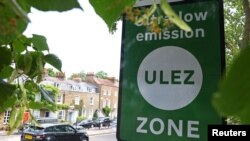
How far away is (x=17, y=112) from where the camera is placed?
798 mm

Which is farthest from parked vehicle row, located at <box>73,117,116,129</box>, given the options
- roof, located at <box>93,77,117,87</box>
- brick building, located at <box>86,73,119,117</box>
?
roof, located at <box>93,77,117,87</box>

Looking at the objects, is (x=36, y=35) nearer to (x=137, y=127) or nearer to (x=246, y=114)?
(x=137, y=127)

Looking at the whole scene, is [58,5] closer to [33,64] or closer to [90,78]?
[33,64]

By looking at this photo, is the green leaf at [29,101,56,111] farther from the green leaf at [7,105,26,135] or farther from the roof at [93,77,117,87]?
the roof at [93,77,117,87]

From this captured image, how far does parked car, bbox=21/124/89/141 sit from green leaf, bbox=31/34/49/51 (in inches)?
420

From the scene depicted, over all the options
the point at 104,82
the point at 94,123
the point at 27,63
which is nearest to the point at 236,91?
the point at 27,63

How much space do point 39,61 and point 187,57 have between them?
464 mm

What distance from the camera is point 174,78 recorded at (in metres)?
1.01

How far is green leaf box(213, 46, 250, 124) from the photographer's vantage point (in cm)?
17

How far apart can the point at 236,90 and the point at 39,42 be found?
30.0 inches

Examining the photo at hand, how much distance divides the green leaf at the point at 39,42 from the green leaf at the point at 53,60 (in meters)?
0.03

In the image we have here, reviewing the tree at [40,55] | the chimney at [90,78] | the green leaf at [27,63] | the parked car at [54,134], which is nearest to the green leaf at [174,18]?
the tree at [40,55]

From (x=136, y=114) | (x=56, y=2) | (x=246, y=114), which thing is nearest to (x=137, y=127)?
(x=136, y=114)

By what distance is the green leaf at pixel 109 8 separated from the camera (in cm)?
47
